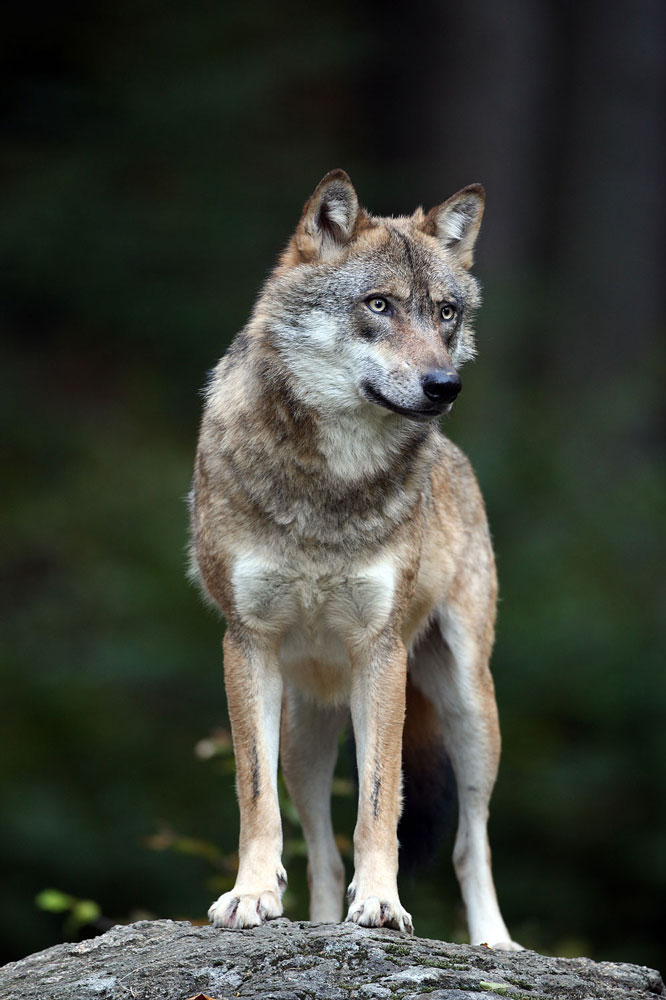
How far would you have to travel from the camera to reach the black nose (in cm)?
472

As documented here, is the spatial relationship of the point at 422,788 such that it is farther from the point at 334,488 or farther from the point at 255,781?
the point at 334,488

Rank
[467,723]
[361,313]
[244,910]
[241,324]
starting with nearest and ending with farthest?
1. [244,910]
2. [361,313]
3. [467,723]
4. [241,324]

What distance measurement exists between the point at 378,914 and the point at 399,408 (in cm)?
166

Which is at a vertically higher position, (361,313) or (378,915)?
(361,313)

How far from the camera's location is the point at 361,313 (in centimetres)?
495

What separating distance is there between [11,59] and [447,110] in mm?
4101

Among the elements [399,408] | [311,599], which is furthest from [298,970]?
[399,408]

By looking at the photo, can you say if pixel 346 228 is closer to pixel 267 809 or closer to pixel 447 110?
pixel 267 809

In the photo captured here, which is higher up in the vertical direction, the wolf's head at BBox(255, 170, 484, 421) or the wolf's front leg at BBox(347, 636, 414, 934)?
the wolf's head at BBox(255, 170, 484, 421)

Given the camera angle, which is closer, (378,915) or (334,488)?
(378,915)

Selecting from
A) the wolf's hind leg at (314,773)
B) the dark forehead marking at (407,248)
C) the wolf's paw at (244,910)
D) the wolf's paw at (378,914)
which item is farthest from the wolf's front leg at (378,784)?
the dark forehead marking at (407,248)

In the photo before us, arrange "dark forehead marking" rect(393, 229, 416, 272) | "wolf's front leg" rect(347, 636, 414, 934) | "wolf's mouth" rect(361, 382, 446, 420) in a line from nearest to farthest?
"wolf's front leg" rect(347, 636, 414, 934) → "wolf's mouth" rect(361, 382, 446, 420) → "dark forehead marking" rect(393, 229, 416, 272)

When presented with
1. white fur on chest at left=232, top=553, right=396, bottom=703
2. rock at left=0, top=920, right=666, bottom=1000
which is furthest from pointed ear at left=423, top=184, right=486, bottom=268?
rock at left=0, top=920, right=666, bottom=1000

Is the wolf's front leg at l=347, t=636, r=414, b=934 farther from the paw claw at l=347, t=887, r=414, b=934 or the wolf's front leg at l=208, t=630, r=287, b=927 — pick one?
the wolf's front leg at l=208, t=630, r=287, b=927
